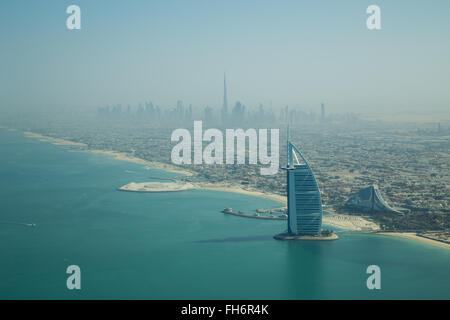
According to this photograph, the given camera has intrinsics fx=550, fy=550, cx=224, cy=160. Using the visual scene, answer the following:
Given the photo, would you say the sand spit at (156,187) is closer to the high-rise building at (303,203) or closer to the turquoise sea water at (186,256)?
the turquoise sea water at (186,256)

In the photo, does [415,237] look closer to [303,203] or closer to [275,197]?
[303,203]

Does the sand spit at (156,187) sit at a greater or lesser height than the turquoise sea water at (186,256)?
greater

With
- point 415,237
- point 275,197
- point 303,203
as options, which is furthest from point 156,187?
point 415,237

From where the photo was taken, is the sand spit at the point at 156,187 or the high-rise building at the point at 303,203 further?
the sand spit at the point at 156,187

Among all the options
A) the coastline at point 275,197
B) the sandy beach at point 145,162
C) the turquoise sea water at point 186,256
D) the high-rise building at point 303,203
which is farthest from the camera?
the sandy beach at point 145,162

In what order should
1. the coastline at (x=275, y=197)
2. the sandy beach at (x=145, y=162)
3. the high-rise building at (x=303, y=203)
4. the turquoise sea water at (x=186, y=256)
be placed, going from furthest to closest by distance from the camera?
the sandy beach at (x=145, y=162)
the coastline at (x=275, y=197)
the high-rise building at (x=303, y=203)
the turquoise sea water at (x=186, y=256)

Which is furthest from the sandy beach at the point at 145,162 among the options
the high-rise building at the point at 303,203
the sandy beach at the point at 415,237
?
the sandy beach at the point at 415,237

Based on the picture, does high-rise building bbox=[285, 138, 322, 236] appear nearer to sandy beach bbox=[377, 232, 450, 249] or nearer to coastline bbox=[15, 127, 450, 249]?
coastline bbox=[15, 127, 450, 249]
